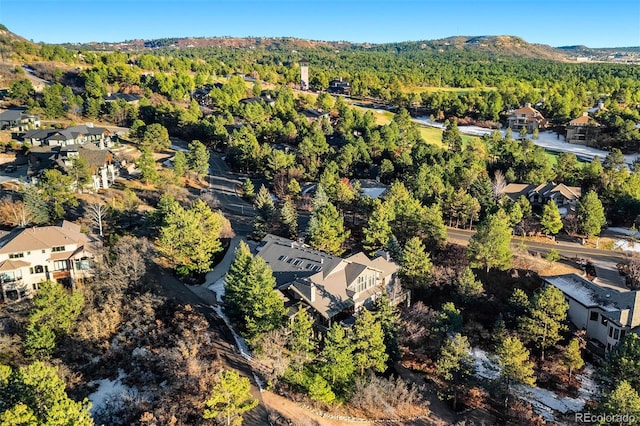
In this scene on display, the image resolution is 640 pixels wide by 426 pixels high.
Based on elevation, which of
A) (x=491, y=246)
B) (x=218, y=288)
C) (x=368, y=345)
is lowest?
(x=218, y=288)

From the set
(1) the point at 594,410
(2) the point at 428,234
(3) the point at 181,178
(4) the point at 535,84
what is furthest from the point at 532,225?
(4) the point at 535,84

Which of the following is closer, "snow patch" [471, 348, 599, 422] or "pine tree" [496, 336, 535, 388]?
"pine tree" [496, 336, 535, 388]

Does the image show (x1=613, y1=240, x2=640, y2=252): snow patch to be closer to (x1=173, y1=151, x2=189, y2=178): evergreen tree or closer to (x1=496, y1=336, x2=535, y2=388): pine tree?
(x1=496, y1=336, x2=535, y2=388): pine tree

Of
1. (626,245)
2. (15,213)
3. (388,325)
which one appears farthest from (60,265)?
(626,245)

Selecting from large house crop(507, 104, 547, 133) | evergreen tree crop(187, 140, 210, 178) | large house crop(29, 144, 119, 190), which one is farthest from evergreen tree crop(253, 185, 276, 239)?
large house crop(507, 104, 547, 133)

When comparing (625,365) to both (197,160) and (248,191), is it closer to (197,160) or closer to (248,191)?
(248,191)

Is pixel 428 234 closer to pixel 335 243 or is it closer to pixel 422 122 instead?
pixel 335 243
